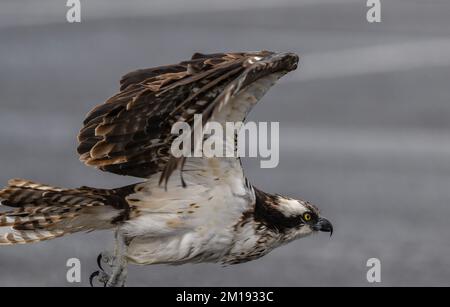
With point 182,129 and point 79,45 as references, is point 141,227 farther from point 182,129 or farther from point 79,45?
point 79,45

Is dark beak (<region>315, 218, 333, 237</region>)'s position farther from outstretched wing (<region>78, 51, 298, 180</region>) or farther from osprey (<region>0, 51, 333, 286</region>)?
outstretched wing (<region>78, 51, 298, 180</region>)

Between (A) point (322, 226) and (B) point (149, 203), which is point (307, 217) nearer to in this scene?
(A) point (322, 226)

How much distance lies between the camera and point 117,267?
346 inches

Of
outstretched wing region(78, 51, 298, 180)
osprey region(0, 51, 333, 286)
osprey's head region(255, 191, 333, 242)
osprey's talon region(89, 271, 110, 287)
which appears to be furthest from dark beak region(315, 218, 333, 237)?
osprey's talon region(89, 271, 110, 287)

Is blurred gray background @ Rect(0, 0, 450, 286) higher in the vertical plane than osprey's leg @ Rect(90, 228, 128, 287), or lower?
higher

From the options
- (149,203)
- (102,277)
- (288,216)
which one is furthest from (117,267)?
(288,216)

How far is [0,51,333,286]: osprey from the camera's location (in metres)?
8.43

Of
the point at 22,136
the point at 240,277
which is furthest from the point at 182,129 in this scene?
the point at 22,136

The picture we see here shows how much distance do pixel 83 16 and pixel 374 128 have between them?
4253mm

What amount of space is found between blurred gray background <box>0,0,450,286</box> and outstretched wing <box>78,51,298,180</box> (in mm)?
2132

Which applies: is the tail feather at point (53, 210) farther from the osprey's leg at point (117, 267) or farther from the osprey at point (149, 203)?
the osprey's leg at point (117, 267)

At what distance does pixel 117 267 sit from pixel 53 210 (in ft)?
1.83

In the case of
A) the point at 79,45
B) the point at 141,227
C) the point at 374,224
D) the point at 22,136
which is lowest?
the point at 141,227

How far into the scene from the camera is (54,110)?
1495cm
